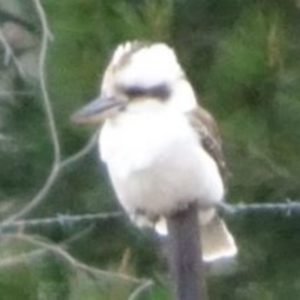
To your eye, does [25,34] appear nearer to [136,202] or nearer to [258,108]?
[258,108]

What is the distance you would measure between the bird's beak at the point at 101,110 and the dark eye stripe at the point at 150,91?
2 centimetres

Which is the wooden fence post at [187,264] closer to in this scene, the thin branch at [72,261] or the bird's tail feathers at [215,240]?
the bird's tail feathers at [215,240]

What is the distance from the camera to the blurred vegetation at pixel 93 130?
128 inches

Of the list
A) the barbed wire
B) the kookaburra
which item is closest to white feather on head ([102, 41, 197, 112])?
the kookaburra

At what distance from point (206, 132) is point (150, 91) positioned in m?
0.23

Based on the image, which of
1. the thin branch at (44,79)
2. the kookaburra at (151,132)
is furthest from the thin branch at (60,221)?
the kookaburra at (151,132)

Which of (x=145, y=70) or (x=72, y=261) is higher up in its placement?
(x=145, y=70)

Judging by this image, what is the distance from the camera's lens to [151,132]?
87.0 inches

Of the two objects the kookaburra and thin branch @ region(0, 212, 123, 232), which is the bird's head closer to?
the kookaburra

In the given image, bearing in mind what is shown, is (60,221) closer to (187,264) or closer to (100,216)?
(100,216)

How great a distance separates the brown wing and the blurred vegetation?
0.66 metres

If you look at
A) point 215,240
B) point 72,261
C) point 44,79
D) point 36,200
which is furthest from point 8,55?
point 215,240

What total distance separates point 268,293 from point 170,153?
4.21 ft

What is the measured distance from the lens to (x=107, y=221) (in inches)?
136
